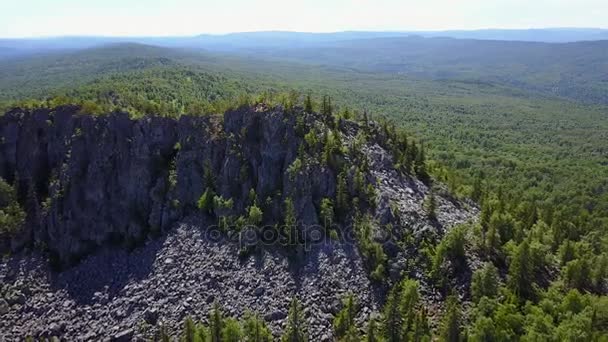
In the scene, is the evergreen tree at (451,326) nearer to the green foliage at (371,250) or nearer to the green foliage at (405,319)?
the green foliage at (405,319)

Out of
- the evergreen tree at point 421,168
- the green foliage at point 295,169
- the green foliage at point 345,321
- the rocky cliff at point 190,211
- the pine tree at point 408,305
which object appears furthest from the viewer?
the evergreen tree at point 421,168

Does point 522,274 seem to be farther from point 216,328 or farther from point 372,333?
point 216,328

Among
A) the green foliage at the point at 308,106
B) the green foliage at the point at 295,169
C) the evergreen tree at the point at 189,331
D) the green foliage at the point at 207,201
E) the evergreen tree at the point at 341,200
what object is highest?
the green foliage at the point at 308,106

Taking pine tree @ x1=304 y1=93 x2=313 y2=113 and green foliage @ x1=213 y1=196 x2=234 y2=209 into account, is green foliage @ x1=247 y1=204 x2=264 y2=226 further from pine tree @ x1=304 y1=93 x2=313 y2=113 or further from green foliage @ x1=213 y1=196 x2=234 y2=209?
pine tree @ x1=304 y1=93 x2=313 y2=113

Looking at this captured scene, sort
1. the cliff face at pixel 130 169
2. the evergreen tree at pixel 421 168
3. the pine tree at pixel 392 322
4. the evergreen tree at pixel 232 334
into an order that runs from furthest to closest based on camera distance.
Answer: the evergreen tree at pixel 421 168
the cliff face at pixel 130 169
the evergreen tree at pixel 232 334
the pine tree at pixel 392 322

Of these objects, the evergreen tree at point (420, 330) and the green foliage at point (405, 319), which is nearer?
the evergreen tree at point (420, 330)

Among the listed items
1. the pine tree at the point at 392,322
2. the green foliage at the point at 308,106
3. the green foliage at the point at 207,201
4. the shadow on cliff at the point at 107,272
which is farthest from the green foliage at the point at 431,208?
the shadow on cliff at the point at 107,272

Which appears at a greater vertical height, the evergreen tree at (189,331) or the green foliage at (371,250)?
the green foliage at (371,250)
